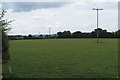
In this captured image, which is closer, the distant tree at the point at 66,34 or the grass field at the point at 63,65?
the grass field at the point at 63,65

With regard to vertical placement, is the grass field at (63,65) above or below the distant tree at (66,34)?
below

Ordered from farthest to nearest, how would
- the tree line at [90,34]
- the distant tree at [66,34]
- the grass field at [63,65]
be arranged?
the distant tree at [66,34], the tree line at [90,34], the grass field at [63,65]

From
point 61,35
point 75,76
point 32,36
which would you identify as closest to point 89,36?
point 61,35

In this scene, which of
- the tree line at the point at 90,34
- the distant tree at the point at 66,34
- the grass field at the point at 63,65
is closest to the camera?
the grass field at the point at 63,65

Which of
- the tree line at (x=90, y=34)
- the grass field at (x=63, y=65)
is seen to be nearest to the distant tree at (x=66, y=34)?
the tree line at (x=90, y=34)

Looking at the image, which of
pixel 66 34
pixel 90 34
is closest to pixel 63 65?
pixel 90 34

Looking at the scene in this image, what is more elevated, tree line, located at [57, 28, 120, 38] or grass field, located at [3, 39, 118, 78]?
tree line, located at [57, 28, 120, 38]

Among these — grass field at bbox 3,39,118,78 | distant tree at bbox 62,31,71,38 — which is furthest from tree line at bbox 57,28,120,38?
grass field at bbox 3,39,118,78

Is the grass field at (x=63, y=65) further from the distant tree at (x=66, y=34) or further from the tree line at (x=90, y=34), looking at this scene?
the distant tree at (x=66, y=34)

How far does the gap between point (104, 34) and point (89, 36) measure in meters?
8.02

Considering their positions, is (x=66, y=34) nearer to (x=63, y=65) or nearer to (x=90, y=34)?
(x=90, y=34)

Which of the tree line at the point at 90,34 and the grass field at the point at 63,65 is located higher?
the tree line at the point at 90,34

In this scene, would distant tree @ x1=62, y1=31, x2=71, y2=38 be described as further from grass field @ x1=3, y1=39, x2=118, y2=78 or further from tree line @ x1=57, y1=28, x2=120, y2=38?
grass field @ x1=3, y1=39, x2=118, y2=78

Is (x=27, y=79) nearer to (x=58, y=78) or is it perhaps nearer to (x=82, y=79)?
(x=58, y=78)
